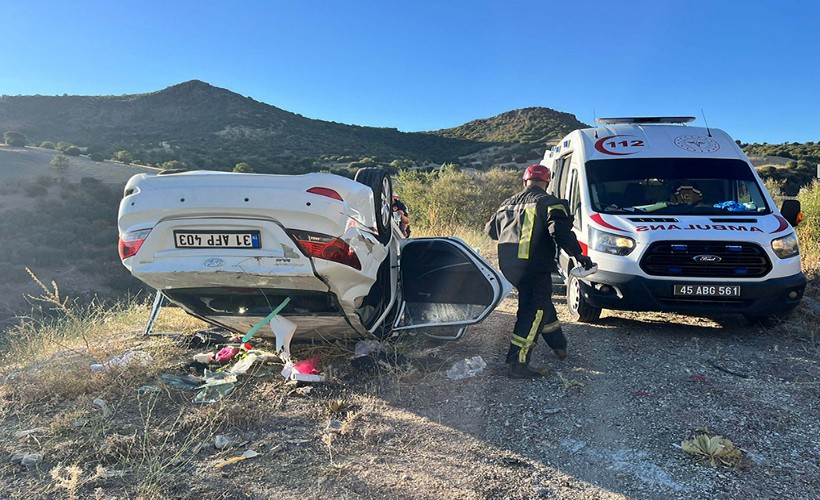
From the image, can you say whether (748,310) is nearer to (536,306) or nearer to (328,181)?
(536,306)

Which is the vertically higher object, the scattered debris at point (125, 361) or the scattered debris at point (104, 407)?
the scattered debris at point (125, 361)

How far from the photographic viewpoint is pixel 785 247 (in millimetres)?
4969

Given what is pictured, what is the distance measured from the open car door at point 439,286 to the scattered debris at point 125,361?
88.8 inches

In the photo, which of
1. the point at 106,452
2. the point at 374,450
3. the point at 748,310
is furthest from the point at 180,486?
the point at 748,310

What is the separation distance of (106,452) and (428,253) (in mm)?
3160

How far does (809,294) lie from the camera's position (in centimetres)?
681

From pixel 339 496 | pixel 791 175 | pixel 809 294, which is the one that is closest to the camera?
pixel 339 496

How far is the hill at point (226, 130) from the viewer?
45.4 m

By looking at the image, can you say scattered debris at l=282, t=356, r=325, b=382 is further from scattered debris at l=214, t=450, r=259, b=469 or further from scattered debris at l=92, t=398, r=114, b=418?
scattered debris at l=92, t=398, r=114, b=418

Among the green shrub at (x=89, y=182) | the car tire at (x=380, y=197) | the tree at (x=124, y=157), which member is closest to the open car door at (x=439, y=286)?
the car tire at (x=380, y=197)

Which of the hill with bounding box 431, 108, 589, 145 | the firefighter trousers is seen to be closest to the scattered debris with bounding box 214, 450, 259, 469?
the firefighter trousers

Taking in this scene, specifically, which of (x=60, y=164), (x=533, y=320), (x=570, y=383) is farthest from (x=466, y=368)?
(x=60, y=164)

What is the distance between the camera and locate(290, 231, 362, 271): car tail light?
3287 mm

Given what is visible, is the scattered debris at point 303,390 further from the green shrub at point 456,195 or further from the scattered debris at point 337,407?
the green shrub at point 456,195
